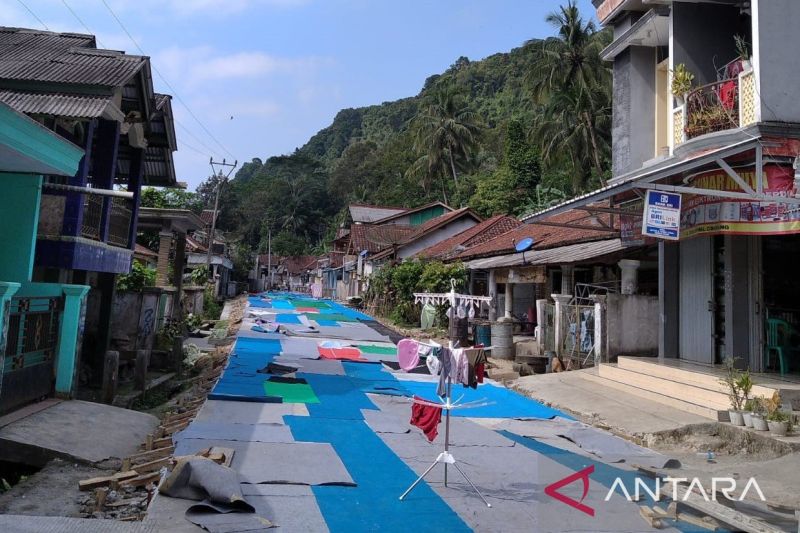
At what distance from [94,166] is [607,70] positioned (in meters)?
27.3

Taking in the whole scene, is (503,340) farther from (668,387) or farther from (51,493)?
(51,493)

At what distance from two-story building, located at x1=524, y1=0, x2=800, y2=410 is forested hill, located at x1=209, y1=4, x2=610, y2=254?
1802 centimetres

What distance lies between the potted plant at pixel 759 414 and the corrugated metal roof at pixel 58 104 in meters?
10.1

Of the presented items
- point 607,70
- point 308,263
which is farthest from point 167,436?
point 308,263

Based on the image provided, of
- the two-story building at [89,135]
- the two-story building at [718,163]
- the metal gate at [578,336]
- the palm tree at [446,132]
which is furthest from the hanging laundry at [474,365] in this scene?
the palm tree at [446,132]

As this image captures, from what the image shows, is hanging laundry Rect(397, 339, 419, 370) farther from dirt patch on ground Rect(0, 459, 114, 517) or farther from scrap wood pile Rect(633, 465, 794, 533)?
dirt patch on ground Rect(0, 459, 114, 517)

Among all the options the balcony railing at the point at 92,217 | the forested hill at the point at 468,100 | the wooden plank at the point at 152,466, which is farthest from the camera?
the forested hill at the point at 468,100

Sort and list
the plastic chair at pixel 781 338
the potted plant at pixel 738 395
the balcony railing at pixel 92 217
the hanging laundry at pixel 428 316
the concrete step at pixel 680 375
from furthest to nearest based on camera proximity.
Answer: the hanging laundry at pixel 428 316
the balcony railing at pixel 92 217
the plastic chair at pixel 781 338
the concrete step at pixel 680 375
the potted plant at pixel 738 395

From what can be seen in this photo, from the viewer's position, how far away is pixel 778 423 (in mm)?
7133

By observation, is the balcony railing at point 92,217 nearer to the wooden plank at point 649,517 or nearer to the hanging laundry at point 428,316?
the wooden plank at point 649,517

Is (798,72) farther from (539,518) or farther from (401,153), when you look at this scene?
(401,153)

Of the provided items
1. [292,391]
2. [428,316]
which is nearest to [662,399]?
[292,391]

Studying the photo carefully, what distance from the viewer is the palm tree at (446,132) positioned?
151 ft

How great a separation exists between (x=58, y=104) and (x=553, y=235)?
14.0 meters
